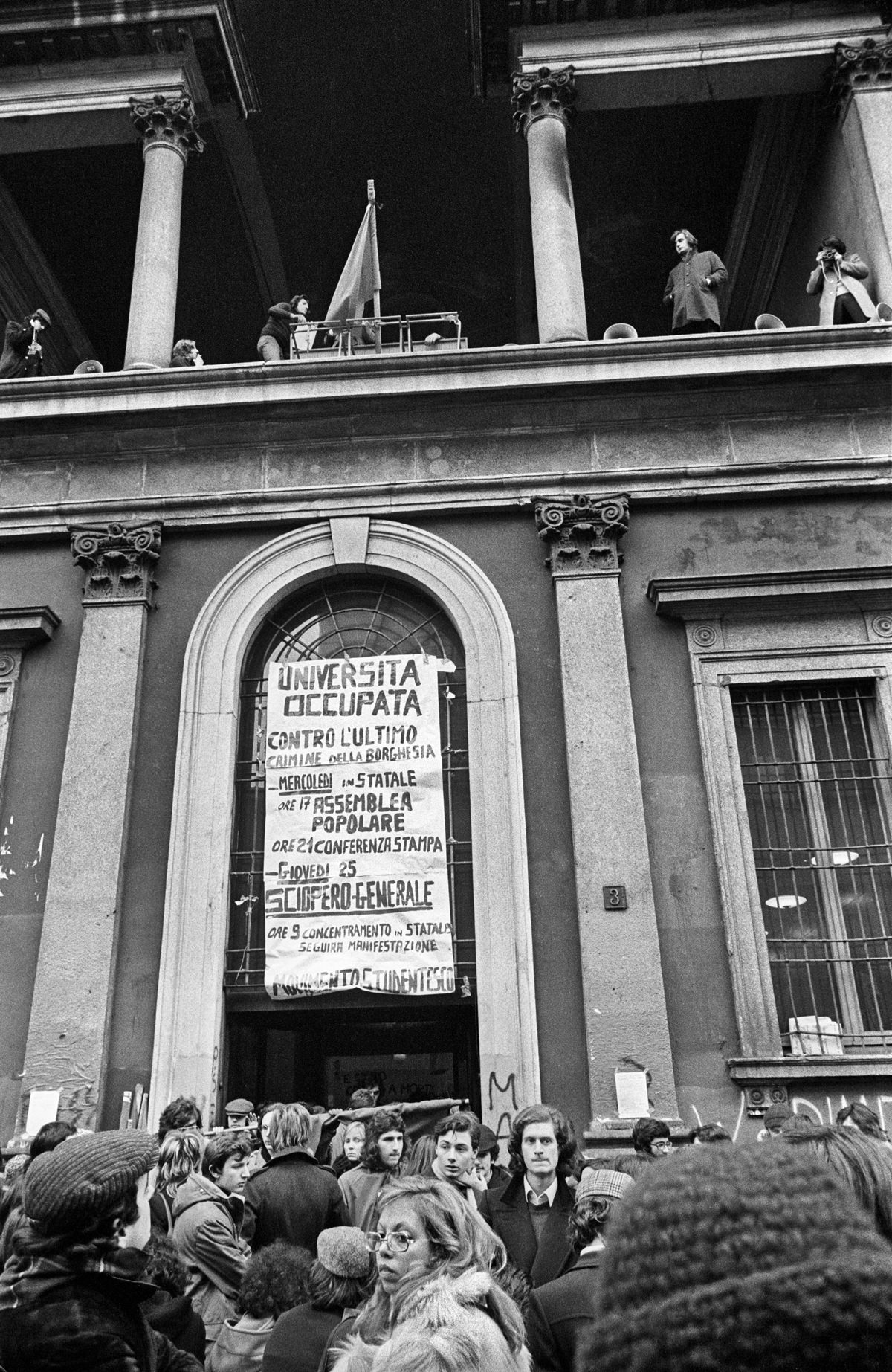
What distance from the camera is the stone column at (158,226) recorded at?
12.8 metres

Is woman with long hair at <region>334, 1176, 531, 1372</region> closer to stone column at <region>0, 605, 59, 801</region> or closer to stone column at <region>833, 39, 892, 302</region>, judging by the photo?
stone column at <region>0, 605, 59, 801</region>

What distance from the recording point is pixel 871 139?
12688mm

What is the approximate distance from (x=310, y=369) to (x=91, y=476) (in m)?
2.80

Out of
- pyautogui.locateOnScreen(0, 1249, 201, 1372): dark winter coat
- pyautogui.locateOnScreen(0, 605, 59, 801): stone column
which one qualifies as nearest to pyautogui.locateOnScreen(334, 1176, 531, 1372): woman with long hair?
pyautogui.locateOnScreen(0, 1249, 201, 1372): dark winter coat

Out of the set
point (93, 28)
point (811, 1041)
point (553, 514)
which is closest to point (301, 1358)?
point (811, 1041)

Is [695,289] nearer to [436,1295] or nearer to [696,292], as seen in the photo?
[696,292]

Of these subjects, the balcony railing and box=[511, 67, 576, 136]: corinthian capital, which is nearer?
the balcony railing

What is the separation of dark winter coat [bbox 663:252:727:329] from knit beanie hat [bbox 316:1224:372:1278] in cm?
1144

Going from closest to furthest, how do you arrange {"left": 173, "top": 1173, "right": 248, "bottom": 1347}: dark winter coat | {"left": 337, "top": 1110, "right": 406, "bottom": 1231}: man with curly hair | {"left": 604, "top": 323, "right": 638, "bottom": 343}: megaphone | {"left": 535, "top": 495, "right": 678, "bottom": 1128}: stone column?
1. {"left": 173, "top": 1173, "right": 248, "bottom": 1347}: dark winter coat
2. {"left": 337, "top": 1110, "right": 406, "bottom": 1231}: man with curly hair
3. {"left": 535, "top": 495, "right": 678, "bottom": 1128}: stone column
4. {"left": 604, "top": 323, "right": 638, "bottom": 343}: megaphone

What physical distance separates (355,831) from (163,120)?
9.48m

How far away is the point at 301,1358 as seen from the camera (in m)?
3.53

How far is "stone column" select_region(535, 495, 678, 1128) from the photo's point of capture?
9602 mm

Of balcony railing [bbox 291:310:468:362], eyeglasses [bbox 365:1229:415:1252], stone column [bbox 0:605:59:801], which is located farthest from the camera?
balcony railing [bbox 291:310:468:362]

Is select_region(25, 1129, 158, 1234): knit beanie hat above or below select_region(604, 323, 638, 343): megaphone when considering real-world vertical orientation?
below
